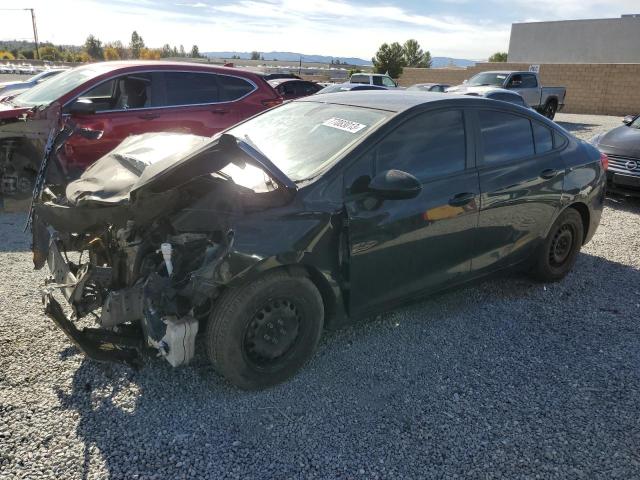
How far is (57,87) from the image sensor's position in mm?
6617

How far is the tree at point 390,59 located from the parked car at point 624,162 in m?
31.1

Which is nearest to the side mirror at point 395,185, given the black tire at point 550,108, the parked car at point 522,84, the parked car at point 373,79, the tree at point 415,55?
the parked car at point 522,84

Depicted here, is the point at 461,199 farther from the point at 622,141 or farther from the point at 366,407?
the point at 622,141

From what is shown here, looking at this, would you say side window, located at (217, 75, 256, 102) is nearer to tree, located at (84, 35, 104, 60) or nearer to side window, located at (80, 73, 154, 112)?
side window, located at (80, 73, 154, 112)

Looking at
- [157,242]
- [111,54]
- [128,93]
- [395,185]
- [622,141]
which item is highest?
[111,54]

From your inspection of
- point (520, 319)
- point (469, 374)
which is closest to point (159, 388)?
point (469, 374)

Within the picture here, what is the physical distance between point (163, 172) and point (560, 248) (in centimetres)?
368

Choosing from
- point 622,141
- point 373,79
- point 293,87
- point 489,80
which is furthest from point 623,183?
point 373,79

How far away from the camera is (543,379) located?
10.7 feet

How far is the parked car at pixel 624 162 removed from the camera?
292 inches

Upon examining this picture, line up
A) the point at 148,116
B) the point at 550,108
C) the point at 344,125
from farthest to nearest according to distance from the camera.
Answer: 1. the point at 550,108
2. the point at 148,116
3. the point at 344,125

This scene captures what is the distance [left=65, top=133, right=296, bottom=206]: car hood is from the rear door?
173 centimetres

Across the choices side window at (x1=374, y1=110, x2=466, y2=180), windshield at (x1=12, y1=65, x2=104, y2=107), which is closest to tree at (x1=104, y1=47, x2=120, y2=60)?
windshield at (x1=12, y1=65, x2=104, y2=107)

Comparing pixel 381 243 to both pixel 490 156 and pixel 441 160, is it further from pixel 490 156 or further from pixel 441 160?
pixel 490 156
